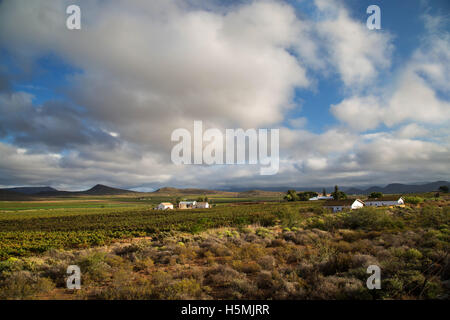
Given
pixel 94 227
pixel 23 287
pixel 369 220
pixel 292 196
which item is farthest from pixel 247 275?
pixel 292 196

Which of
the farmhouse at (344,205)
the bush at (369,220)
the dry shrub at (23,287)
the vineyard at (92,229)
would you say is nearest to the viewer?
the dry shrub at (23,287)

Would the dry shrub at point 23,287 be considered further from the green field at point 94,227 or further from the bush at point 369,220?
the bush at point 369,220

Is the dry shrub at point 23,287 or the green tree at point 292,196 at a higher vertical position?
the dry shrub at point 23,287

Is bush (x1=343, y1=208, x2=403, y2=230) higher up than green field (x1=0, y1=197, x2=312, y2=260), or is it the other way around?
bush (x1=343, y1=208, x2=403, y2=230)

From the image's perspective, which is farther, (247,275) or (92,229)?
(92,229)

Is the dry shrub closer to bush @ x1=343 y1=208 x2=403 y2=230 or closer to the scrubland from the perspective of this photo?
the scrubland

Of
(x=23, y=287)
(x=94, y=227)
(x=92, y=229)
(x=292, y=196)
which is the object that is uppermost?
(x=23, y=287)

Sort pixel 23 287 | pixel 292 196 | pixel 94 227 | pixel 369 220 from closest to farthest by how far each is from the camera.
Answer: pixel 23 287 → pixel 369 220 → pixel 94 227 → pixel 292 196

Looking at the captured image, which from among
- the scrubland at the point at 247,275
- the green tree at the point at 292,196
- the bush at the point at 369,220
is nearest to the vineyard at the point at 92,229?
the bush at the point at 369,220

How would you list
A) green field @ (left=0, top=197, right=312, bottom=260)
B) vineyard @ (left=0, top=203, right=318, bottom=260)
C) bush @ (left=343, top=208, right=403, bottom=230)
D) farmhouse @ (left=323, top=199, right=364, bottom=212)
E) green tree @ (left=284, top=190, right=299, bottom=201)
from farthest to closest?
green tree @ (left=284, top=190, right=299, bottom=201), farmhouse @ (left=323, top=199, right=364, bottom=212), green field @ (left=0, top=197, right=312, bottom=260), vineyard @ (left=0, top=203, right=318, bottom=260), bush @ (left=343, top=208, right=403, bottom=230)

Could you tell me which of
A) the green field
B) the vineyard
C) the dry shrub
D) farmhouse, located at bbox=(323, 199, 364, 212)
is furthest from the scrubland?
farmhouse, located at bbox=(323, 199, 364, 212)

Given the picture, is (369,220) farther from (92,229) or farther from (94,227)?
(94,227)
